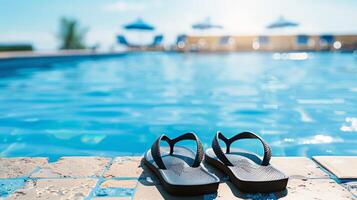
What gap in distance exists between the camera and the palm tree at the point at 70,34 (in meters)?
17.9

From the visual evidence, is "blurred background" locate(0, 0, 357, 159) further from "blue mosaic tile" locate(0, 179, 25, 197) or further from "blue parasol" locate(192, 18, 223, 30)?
"blue parasol" locate(192, 18, 223, 30)

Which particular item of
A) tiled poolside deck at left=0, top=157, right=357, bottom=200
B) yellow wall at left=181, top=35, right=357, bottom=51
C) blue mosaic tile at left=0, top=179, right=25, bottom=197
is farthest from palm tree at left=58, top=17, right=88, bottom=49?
blue mosaic tile at left=0, top=179, right=25, bottom=197

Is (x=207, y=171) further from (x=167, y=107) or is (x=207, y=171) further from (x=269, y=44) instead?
(x=269, y=44)

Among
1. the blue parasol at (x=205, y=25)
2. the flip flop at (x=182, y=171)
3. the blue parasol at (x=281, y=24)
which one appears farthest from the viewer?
the blue parasol at (x=205, y=25)

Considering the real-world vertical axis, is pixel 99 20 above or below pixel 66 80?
above

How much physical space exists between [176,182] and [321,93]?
192 inches

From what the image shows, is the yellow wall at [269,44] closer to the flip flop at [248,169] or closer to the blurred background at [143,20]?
the blurred background at [143,20]

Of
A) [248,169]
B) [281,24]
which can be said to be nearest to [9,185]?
[248,169]

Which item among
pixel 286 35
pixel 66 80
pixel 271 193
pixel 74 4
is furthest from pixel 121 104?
pixel 286 35

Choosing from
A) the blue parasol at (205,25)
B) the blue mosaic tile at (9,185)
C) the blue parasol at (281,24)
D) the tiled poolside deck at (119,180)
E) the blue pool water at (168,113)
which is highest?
the blue parasol at (205,25)

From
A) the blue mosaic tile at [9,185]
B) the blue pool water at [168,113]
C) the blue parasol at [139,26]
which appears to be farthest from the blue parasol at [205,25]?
the blue mosaic tile at [9,185]

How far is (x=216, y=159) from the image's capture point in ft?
5.75

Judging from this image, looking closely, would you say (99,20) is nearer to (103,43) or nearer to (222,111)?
(103,43)

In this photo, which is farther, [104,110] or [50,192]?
[104,110]
